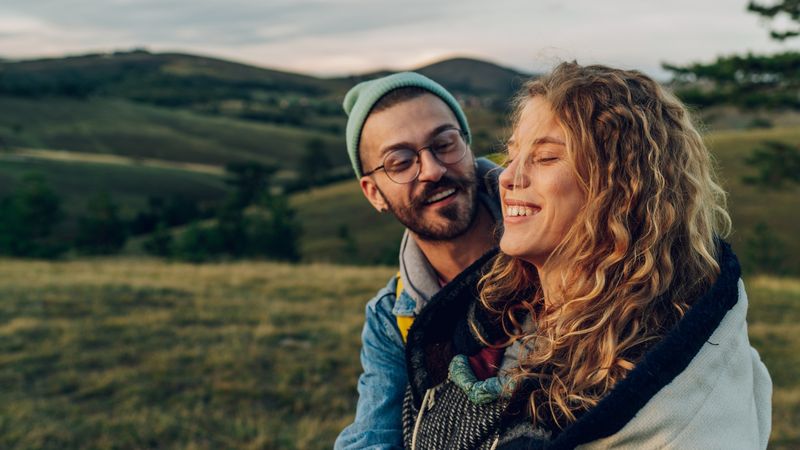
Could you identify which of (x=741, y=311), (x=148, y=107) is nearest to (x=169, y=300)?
(x=741, y=311)

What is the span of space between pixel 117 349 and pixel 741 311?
7.33 m

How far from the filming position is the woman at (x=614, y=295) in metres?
1.70

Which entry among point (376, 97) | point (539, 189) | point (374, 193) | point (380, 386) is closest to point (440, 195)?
point (374, 193)

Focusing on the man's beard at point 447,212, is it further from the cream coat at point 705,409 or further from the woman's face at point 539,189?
the cream coat at point 705,409

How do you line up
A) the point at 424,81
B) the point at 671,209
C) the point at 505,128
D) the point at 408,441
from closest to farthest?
the point at 671,209 → the point at 408,441 → the point at 505,128 → the point at 424,81

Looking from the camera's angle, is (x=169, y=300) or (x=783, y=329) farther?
(x=169, y=300)

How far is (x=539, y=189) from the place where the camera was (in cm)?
209

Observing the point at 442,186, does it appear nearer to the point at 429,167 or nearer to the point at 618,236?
the point at 429,167

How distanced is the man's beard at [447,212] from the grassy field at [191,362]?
116 inches

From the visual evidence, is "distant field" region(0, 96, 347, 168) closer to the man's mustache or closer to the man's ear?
the man's ear

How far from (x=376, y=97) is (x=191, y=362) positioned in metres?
5.11

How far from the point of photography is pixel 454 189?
309 centimetres

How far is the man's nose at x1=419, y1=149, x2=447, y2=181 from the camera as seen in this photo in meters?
3.04

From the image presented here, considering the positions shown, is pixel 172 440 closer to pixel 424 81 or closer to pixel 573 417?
pixel 424 81
